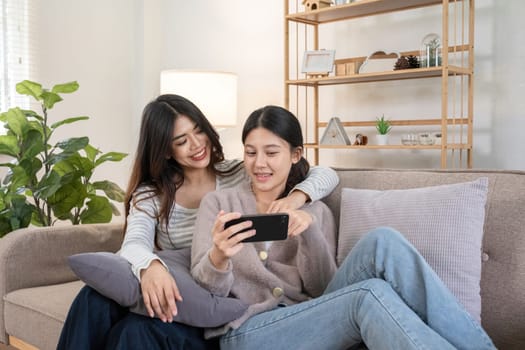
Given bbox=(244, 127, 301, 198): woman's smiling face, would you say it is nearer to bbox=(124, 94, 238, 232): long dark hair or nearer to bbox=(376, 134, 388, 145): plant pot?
bbox=(124, 94, 238, 232): long dark hair

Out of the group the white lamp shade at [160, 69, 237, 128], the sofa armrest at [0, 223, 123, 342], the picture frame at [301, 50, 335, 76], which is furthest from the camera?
the white lamp shade at [160, 69, 237, 128]

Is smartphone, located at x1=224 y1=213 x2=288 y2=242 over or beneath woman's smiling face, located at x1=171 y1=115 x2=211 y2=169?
beneath

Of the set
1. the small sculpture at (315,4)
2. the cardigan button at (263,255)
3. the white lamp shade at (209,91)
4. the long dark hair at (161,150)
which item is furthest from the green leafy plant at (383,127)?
the cardigan button at (263,255)

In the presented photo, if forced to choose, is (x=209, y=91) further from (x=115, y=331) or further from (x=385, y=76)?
(x=115, y=331)

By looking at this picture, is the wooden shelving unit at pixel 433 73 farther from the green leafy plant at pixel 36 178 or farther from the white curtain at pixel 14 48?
the white curtain at pixel 14 48

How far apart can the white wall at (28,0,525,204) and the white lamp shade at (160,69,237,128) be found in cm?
47

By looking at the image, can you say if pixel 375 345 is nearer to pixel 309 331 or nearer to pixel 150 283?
pixel 309 331

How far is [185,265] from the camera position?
1706 mm

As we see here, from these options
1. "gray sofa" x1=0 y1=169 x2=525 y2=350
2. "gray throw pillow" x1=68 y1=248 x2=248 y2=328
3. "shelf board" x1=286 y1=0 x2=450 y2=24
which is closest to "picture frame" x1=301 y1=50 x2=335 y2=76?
"shelf board" x1=286 y1=0 x2=450 y2=24

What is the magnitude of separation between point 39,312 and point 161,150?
0.62 metres

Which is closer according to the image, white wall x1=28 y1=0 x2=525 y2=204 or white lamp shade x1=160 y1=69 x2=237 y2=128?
white wall x1=28 y1=0 x2=525 y2=204

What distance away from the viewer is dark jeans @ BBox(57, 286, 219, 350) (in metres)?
1.38

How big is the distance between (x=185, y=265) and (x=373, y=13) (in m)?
1.99

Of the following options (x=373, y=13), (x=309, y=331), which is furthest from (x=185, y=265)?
(x=373, y=13)
